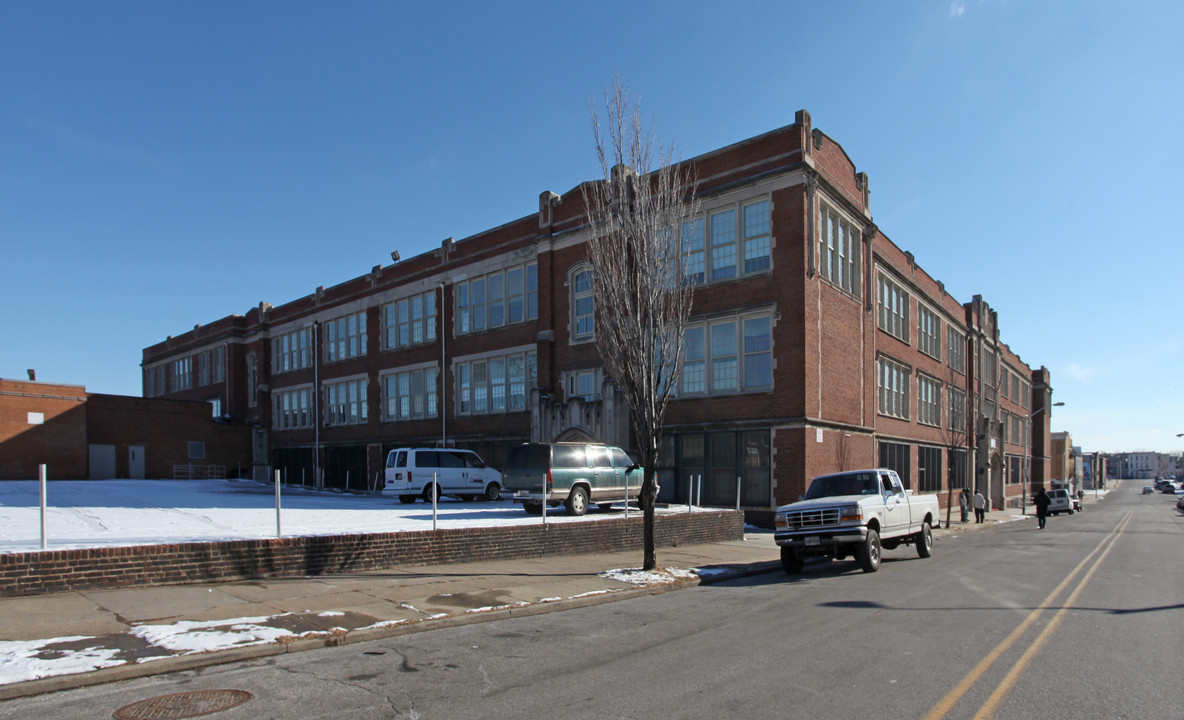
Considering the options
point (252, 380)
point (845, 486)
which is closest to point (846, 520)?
point (845, 486)

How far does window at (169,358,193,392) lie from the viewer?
57.6m

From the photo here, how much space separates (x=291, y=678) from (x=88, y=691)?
158cm

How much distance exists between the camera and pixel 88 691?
6508mm

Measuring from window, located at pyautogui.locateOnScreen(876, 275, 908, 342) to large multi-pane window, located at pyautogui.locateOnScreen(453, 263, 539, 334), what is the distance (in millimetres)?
14390

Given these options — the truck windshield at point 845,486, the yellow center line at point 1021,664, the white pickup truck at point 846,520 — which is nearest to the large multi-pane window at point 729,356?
the truck windshield at point 845,486

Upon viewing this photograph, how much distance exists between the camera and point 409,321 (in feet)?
132

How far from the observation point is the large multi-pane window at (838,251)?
2638 centimetres

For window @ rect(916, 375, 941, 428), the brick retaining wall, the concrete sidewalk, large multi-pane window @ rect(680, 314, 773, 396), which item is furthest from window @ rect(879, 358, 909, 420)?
the concrete sidewalk

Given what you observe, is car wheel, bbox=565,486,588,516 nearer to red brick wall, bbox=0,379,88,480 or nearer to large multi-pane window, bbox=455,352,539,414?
large multi-pane window, bbox=455,352,539,414

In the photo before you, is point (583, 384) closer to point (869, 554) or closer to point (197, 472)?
point (869, 554)

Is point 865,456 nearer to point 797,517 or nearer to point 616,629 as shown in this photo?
point 797,517

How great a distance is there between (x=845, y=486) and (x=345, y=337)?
34293 mm

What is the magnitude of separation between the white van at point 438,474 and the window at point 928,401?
21.2m

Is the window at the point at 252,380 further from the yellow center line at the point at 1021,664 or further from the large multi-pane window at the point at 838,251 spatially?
the yellow center line at the point at 1021,664
